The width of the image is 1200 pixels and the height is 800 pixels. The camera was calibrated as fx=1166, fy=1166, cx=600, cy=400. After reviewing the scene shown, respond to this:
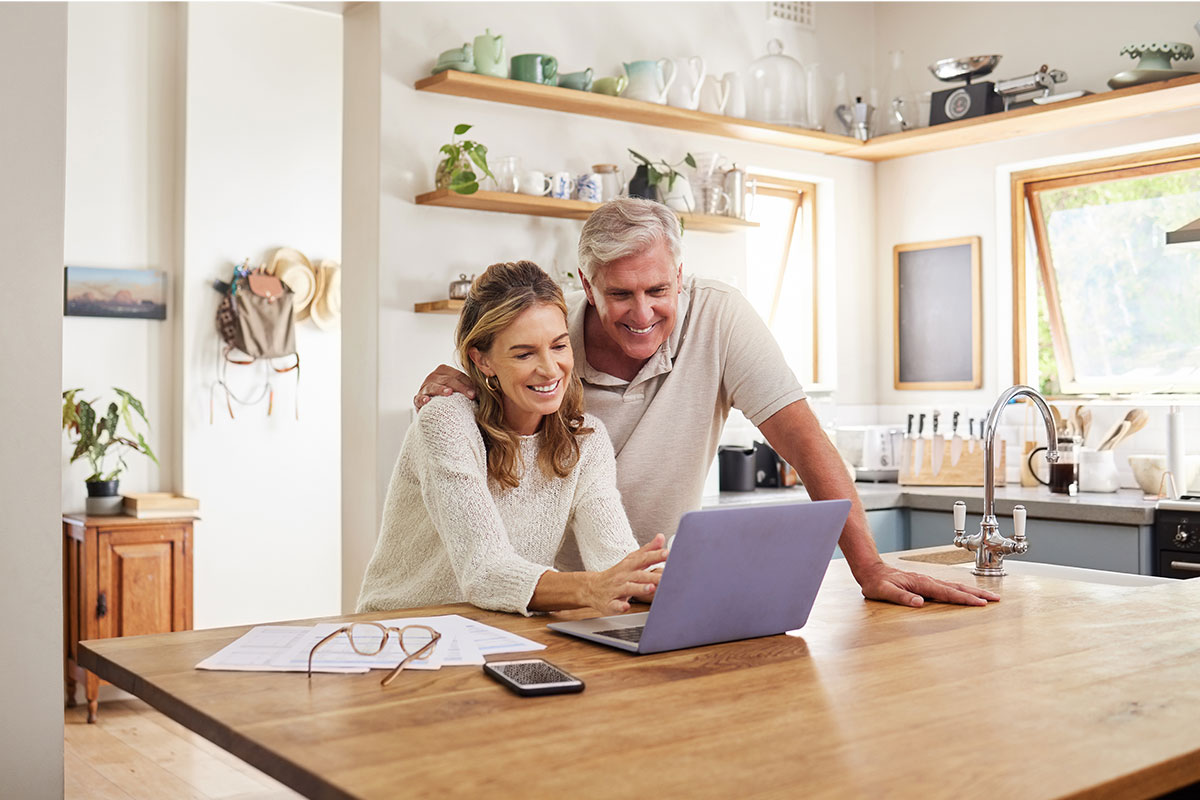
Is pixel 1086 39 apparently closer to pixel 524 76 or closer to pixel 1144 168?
pixel 1144 168

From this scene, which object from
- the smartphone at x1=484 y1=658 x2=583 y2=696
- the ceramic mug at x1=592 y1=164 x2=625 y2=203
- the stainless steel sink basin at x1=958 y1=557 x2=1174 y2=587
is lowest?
the stainless steel sink basin at x1=958 y1=557 x2=1174 y2=587

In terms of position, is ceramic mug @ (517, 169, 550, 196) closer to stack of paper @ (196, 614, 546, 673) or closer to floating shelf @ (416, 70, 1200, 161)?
floating shelf @ (416, 70, 1200, 161)

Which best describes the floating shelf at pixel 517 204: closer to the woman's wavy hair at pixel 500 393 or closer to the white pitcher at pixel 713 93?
the white pitcher at pixel 713 93

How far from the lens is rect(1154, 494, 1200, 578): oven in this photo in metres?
3.65

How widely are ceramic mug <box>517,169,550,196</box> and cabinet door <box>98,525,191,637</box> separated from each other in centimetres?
205

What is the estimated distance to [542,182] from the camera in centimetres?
400

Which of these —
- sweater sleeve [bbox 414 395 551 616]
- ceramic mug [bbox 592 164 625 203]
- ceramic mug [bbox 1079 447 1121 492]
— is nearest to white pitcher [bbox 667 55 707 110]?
ceramic mug [bbox 592 164 625 203]

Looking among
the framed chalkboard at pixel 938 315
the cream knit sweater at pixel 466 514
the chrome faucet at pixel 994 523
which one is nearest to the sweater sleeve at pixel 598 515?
the cream knit sweater at pixel 466 514

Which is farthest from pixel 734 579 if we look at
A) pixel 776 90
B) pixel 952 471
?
pixel 776 90

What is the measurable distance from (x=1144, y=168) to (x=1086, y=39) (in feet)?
1.82

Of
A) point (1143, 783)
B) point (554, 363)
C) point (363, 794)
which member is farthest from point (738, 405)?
point (363, 794)

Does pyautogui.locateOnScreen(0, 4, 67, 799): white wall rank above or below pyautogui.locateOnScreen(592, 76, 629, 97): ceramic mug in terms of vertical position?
below

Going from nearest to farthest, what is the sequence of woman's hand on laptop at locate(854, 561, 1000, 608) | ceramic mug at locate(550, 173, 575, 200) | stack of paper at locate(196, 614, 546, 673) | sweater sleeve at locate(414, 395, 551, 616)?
stack of paper at locate(196, 614, 546, 673), sweater sleeve at locate(414, 395, 551, 616), woman's hand on laptop at locate(854, 561, 1000, 608), ceramic mug at locate(550, 173, 575, 200)

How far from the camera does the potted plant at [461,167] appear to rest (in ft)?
12.1
